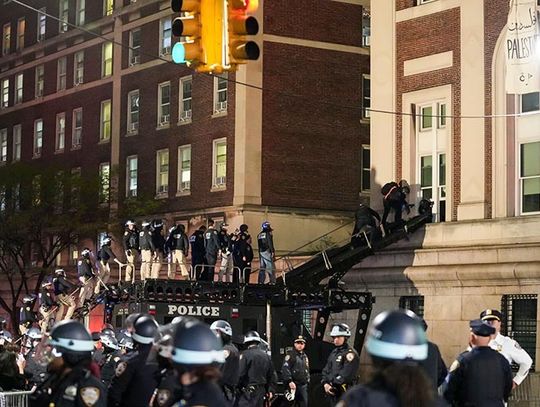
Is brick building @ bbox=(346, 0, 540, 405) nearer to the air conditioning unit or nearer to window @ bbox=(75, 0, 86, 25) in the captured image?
the air conditioning unit

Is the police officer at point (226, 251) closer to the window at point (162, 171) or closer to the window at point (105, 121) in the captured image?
the window at point (162, 171)

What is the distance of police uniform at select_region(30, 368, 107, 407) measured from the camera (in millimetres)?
8141

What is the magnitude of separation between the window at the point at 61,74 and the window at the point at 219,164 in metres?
14.3

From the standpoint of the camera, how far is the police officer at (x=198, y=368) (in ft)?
21.7

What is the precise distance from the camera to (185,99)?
5138 centimetres

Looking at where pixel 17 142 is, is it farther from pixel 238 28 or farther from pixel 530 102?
pixel 238 28

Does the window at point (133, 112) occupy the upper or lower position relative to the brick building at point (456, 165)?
upper

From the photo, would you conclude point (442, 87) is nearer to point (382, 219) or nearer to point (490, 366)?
point (382, 219)

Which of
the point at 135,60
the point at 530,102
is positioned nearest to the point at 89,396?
the point at 530,102

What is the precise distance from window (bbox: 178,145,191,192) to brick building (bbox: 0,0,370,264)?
5 cm

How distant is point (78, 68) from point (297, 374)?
126 feet

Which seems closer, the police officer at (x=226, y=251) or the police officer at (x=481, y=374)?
the police officer at (x=481, y=374)

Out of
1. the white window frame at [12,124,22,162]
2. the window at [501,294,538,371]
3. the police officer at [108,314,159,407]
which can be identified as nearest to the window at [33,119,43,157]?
the white window frame at [12,124,22,162]

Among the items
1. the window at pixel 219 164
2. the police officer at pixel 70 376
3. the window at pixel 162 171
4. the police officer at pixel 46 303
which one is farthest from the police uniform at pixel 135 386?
the window at pixel 162 171
